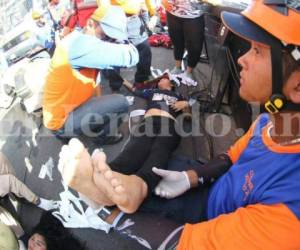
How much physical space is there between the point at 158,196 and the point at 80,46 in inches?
43.1

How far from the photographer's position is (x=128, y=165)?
4.75 feet

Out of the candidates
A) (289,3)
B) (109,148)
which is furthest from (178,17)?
(289,3)

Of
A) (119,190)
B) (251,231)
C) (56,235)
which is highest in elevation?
(251,231)

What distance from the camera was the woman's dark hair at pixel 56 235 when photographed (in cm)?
154

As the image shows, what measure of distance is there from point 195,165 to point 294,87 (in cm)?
64

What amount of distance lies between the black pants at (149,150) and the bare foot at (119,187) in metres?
0.10

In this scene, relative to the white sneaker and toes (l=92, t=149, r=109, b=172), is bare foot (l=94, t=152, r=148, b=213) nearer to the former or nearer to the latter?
toes (l=92, t=149, r=109, b=172)

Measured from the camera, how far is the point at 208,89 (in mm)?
2787

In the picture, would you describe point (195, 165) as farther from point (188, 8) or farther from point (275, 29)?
point (188, 8)

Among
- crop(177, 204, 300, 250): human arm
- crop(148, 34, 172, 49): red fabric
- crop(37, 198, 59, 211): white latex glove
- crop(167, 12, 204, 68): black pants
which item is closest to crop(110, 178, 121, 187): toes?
crop(177, 204, 300, 250): human arm

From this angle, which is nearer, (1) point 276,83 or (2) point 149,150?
(1) point 276,83

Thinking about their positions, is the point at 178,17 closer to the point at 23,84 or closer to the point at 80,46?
the point at 80,46

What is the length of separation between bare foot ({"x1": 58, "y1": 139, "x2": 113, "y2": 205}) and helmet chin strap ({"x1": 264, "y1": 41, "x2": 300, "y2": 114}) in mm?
650

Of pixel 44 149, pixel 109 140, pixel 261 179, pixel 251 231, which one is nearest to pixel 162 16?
pixel 109 140
